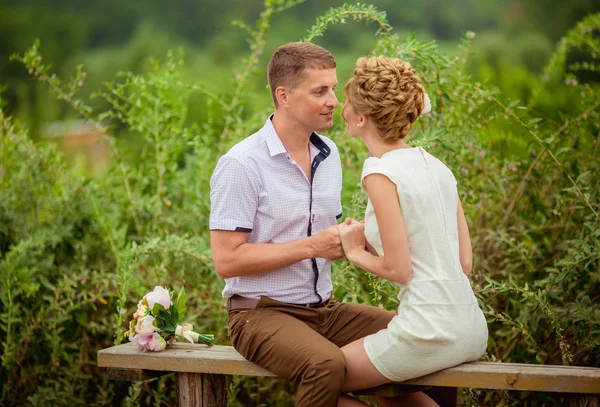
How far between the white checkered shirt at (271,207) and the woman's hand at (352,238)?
0.85 ft

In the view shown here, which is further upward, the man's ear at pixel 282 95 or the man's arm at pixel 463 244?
the man's ear at pixel 282 95

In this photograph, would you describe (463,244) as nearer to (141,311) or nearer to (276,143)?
(276,143)

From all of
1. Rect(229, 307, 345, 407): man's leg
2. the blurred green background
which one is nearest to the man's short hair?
Rect(229, 307, 345, 407): man's leg

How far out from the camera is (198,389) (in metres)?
2.83

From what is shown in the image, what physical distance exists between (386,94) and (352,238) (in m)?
0.50

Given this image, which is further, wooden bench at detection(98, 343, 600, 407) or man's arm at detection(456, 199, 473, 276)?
man's arm at detection(456, 199, 473, 276)

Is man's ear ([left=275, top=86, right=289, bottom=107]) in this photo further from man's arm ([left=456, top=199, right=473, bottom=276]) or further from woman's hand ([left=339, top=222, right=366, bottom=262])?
man's arm ([left=456, top=199, right=473, bottom=276])

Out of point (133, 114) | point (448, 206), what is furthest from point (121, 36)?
point (448, 206)

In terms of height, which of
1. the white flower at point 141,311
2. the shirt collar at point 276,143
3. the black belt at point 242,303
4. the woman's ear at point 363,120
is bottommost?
the white flower at point 141,311

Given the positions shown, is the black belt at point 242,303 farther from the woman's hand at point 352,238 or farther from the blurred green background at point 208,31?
the blurred green background at point 208,31

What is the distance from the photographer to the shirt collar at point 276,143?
281 centimetres

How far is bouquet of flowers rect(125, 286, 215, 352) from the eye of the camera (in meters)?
2.85

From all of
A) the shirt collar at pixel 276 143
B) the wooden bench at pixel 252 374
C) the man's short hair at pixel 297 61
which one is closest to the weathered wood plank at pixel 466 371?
the wooden bench at pixel 252 374

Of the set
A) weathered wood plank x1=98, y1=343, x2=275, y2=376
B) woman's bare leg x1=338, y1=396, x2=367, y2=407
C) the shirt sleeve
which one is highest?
the shirt sleeve
